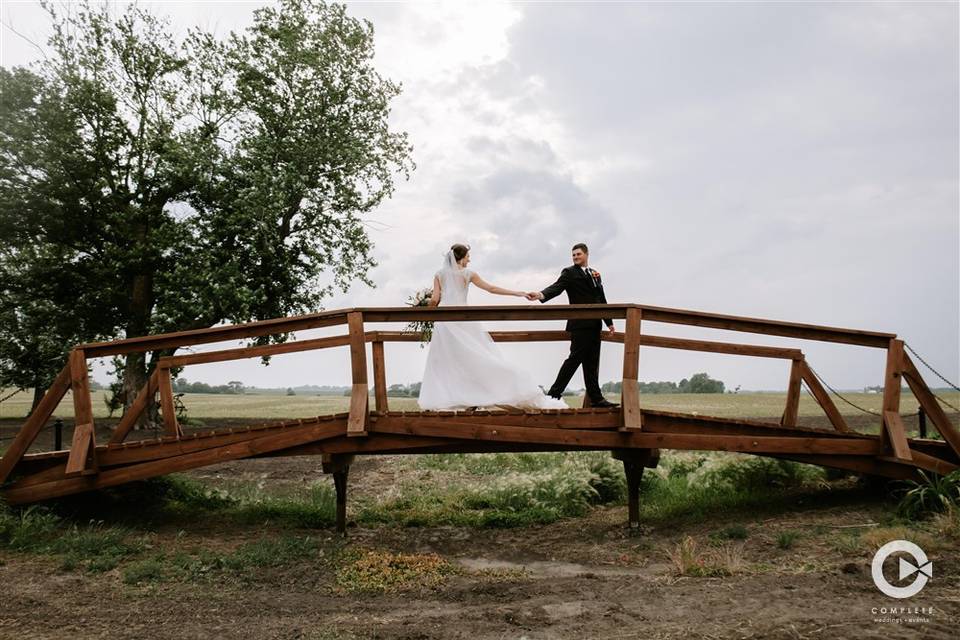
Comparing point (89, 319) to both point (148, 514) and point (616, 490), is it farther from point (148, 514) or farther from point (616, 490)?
point (616, 490)

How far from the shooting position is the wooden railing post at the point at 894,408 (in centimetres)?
909

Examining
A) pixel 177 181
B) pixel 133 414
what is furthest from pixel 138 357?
pixel 133 414

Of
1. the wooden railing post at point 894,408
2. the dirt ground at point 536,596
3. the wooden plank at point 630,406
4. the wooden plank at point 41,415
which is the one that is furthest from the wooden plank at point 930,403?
the wooden plank at point 41,415

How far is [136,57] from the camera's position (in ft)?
75.5

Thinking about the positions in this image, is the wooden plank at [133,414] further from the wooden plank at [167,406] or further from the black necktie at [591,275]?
the black necktie at [591,275]

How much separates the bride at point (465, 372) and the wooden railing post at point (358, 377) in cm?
119

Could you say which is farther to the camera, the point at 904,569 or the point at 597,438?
the point at 597,438

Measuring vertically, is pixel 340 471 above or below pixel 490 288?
below

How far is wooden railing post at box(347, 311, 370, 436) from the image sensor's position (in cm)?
884

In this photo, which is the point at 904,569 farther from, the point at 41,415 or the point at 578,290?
the point at 41,415

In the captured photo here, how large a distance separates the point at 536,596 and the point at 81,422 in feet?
21.5

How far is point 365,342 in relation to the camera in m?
9.03

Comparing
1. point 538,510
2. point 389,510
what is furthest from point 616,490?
point 389,510

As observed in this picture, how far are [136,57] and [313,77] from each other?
5729 millimetres
